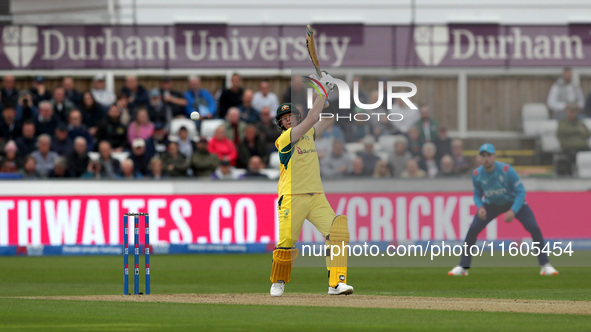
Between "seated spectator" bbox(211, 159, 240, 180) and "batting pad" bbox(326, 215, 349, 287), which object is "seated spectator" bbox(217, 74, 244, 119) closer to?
"seated spectator" bbox(211, 159, 240, 180)

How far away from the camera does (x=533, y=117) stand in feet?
76.6

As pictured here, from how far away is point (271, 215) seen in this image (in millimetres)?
22391

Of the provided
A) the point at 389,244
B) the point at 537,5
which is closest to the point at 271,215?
the point at 389,244

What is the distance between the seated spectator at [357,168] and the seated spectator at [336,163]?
0.10 metres

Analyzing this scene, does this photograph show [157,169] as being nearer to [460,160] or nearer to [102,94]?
[102,94]

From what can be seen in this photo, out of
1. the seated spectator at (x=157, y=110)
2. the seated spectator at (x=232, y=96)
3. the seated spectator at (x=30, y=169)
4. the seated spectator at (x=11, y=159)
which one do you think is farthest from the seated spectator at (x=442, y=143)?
the seated spectator at (x=11, y=159)

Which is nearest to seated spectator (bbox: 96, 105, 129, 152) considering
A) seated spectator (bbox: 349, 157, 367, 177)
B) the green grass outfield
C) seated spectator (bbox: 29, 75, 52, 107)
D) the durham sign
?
the durham sign

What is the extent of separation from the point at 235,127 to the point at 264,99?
4.62 ft

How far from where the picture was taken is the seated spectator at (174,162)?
23.6 m

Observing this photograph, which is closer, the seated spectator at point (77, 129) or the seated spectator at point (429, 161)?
the seated spectator at point (429, 161)

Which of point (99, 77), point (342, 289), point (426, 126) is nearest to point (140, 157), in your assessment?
point (99, 77)

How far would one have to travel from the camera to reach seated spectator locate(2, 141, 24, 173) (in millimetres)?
23609

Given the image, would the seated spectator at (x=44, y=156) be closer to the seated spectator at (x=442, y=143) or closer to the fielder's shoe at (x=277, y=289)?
the seated spectator at (x=442, y=143)

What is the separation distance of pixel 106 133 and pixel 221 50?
3117 millimetres
